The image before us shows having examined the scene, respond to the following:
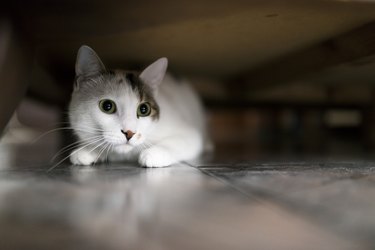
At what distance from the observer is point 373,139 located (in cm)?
266

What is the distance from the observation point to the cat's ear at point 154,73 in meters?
1.53

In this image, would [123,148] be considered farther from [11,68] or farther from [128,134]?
[11,68]

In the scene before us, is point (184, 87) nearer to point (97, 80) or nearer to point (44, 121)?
point (97, 80)

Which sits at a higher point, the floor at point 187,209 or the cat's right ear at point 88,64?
the cat's right ear at point 88,64

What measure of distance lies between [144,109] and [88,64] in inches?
11.3

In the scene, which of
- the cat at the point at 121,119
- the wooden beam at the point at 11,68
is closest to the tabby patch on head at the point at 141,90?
the cat at the point at 121,119

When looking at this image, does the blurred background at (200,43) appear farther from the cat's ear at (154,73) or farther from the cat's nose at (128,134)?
the cat's nose at (128,134)

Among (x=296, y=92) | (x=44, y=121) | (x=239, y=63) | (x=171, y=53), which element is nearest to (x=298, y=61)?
(x=239, y=63)

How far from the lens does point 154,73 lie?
→ 5.16 ft

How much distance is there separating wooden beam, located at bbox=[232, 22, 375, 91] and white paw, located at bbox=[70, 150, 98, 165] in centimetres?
116

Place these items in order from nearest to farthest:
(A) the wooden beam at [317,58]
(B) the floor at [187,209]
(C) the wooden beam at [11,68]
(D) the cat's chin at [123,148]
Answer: (B) the floor at [187,209], (C) the wooden beam at [11,68], (D) the cat's chin at [123,148], (A) the wooden beam at [317,58]

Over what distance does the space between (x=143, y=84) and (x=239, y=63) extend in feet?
3.14

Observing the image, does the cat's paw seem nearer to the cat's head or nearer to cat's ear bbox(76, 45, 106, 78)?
the cat's head

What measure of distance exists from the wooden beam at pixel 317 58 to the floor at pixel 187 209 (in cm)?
57
